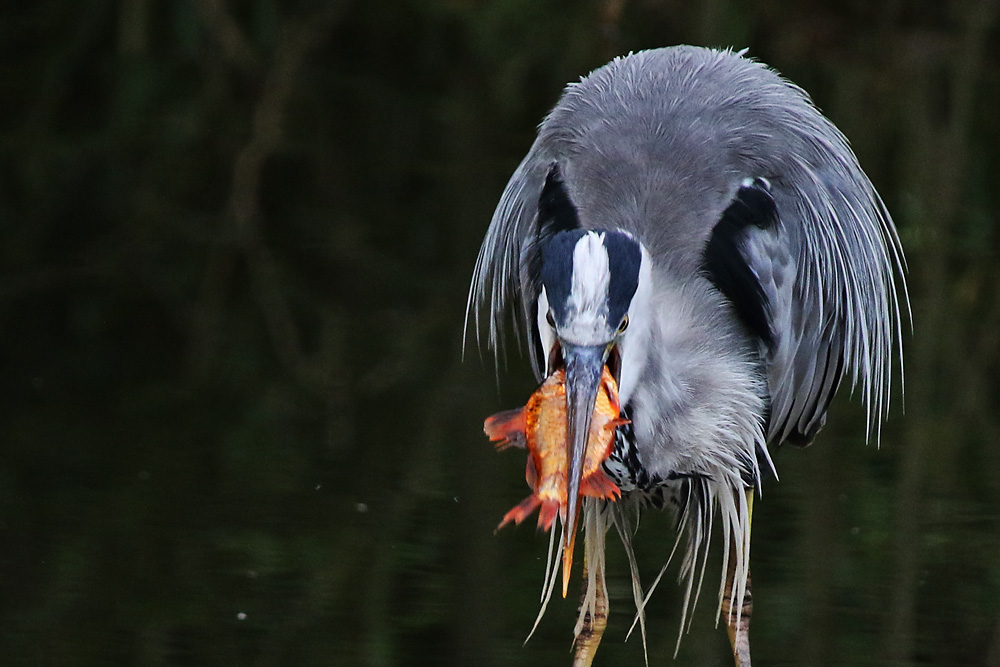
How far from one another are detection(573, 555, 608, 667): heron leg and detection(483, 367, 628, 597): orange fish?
1.04 metres

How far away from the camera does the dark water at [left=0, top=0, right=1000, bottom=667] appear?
442cm

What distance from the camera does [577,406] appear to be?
3037 mm

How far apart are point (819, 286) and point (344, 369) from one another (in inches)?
103

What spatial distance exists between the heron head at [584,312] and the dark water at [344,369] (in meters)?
1.26

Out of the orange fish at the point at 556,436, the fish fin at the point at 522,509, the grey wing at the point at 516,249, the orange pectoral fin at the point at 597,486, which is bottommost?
the fish fin at the point at 522,509

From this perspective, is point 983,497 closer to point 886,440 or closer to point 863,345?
point 886,440

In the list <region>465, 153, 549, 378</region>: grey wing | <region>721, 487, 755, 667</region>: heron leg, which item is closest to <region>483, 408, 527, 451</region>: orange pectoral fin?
<region>465, 153, 549, 378</region>: grey wing

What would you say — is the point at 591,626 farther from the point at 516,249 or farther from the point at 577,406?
the point at 577,406

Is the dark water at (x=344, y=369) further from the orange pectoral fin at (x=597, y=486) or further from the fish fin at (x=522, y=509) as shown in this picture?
the fish fin at (x=522, y=509)

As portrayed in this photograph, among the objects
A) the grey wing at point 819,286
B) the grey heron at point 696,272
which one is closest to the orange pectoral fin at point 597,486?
the grey heron at point 696,272

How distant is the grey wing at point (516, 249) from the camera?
4414 mm

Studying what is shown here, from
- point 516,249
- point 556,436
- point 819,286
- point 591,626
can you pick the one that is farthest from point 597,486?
point 516,249

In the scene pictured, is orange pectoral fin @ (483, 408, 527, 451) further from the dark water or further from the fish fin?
the dark water

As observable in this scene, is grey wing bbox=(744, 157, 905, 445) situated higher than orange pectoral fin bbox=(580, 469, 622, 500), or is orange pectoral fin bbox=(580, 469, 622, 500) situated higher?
grey wing bbox=(744, 157, 905, 445)
